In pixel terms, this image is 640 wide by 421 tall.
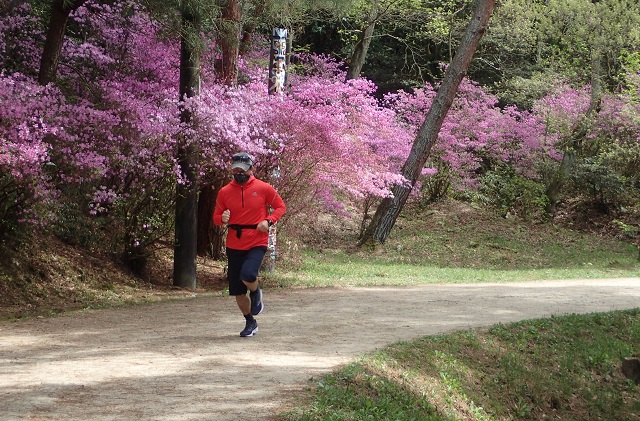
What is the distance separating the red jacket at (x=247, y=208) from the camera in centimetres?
849

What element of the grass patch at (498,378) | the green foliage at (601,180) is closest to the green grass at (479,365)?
the grass patch at (498,378)

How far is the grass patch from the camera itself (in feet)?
21.9

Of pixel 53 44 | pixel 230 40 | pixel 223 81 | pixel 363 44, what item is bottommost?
pixel 223 81

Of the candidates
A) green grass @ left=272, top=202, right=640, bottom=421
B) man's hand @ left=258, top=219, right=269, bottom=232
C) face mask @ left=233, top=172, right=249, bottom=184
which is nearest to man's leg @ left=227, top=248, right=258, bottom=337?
man's hand @ left=258, top=219, right=269, bottom=232

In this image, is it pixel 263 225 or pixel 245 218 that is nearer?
pixel 263 225

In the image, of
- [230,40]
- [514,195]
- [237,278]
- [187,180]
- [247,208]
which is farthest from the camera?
[514,195]

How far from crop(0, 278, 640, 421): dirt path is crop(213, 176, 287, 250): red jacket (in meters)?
1.09

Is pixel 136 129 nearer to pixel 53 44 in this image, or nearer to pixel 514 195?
pixel 53 44

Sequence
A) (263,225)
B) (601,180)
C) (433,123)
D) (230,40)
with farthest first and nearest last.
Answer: (601,180) → (433,123) → (230,40) → (263,225)

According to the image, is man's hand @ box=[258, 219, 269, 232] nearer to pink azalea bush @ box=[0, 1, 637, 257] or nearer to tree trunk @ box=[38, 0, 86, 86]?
pink azalea bush @ box=[0, 1, 637, 257]

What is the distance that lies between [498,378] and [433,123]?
12.9 metres

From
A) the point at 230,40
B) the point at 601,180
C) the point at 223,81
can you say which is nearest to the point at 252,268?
the point at 230,40

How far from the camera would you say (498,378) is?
9.63 meters

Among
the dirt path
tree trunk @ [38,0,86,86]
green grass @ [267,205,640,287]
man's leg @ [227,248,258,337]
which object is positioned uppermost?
tree trunk @ [38,0,86,86]
